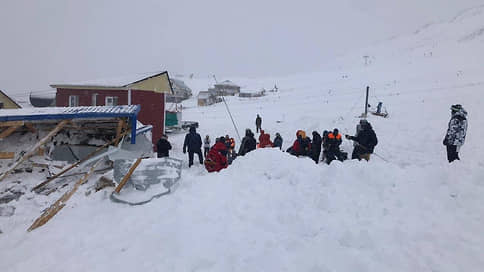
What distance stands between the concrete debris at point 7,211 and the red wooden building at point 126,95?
11.0 m

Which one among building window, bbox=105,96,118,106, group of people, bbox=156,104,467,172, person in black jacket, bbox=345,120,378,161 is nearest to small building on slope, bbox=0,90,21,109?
building window, bbox=105,96,118,106

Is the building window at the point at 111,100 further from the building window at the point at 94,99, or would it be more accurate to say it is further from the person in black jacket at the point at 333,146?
the person in black jacket at the point at 333,146

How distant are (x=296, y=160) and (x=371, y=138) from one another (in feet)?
10.6

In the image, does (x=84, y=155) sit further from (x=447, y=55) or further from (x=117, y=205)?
(x=447, y=55)

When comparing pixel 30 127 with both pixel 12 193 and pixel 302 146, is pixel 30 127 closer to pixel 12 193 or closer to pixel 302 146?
pixel 12 193

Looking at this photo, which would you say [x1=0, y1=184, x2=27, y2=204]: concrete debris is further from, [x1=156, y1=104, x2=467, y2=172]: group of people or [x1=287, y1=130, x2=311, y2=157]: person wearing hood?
Result: [x1=287, y1=130, x2=311, y2=157]: person wearing hood

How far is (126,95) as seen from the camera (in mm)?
16047

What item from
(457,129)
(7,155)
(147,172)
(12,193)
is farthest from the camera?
(7,155)

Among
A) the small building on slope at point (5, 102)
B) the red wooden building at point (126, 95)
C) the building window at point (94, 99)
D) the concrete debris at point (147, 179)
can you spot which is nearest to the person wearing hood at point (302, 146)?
the concrete debris at point (147, 179)

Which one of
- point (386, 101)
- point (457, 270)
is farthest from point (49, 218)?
point (386, 101)

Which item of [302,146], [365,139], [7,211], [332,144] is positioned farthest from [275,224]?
[332,144]

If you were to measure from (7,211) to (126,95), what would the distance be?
11.3 metres

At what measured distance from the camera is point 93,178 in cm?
710

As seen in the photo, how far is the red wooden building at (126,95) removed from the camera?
16.1 meters
